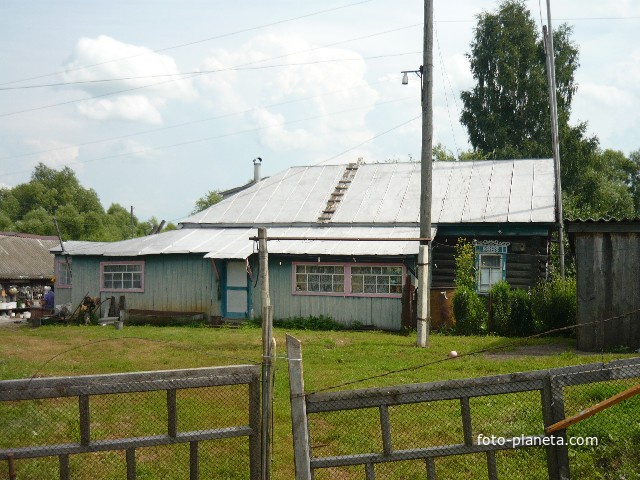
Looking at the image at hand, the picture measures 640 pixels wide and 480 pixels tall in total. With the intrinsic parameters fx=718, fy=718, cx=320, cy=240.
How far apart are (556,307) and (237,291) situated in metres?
9.69

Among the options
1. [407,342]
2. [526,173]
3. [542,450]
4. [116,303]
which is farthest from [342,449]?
[526,173]

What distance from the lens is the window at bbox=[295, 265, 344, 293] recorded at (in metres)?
22.0

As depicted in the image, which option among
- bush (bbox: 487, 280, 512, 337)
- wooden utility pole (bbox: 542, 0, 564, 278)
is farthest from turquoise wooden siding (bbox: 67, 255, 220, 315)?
wooden utility pole (bbox: 542, 0, 564, 278)

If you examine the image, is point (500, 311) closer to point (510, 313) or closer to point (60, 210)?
point (510, 313)

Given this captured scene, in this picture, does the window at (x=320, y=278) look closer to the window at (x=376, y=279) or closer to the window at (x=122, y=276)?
the window at (x=376, y=279)

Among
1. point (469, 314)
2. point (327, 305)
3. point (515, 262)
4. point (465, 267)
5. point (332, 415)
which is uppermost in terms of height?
point (515, 262)

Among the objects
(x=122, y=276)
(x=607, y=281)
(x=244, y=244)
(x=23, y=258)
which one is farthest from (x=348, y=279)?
(x=23, y=258)

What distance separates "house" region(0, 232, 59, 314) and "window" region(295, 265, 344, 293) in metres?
21.5

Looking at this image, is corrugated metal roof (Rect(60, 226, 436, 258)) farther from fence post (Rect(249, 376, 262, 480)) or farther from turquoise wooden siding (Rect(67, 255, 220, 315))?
fence post (Rect(249, 376, 262, 480))

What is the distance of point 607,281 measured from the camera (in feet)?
47.3

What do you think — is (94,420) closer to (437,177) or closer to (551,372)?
(551,372)

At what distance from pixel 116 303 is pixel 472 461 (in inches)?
728

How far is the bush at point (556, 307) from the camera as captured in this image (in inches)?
723

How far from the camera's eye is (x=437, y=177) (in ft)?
86.4
